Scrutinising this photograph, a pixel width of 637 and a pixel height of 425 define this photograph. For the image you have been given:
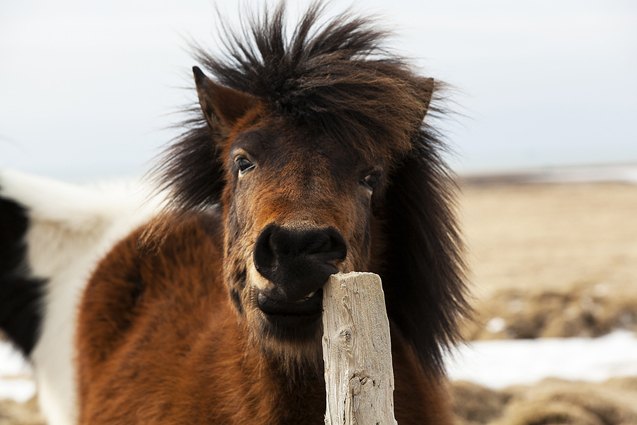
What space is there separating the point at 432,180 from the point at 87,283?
230 cm

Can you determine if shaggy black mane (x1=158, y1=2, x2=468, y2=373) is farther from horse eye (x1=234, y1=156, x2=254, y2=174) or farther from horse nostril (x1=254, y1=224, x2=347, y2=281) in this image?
horse nostril (x1=254, y1=224, x2=347, y2=281)

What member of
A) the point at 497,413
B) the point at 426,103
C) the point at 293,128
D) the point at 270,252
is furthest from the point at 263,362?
the point at 497,413

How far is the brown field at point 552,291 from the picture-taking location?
6.22m

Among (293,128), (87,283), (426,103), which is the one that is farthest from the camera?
(87,283)

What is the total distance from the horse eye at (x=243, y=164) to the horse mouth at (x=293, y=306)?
59 cm

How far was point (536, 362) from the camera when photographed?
863 cm

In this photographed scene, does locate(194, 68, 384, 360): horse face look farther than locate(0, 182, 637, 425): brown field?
No

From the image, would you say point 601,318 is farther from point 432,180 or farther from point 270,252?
point 270,252

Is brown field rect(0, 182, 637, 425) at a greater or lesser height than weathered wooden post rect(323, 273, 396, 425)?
lesser

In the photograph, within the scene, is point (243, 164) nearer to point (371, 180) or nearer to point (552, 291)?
point (371, 180)

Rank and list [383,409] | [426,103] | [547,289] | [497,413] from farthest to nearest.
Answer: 1. [547,289]
2. [497,413]
3. [426,103]
4. [383,409]

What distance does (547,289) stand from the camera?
10609mm

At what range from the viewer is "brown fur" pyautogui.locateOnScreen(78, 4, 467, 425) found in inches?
116

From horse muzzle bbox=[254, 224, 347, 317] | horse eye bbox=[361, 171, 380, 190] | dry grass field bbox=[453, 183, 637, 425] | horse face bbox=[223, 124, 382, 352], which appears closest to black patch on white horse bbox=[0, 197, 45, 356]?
horse face bbox=[223, 124, 382, 352]
